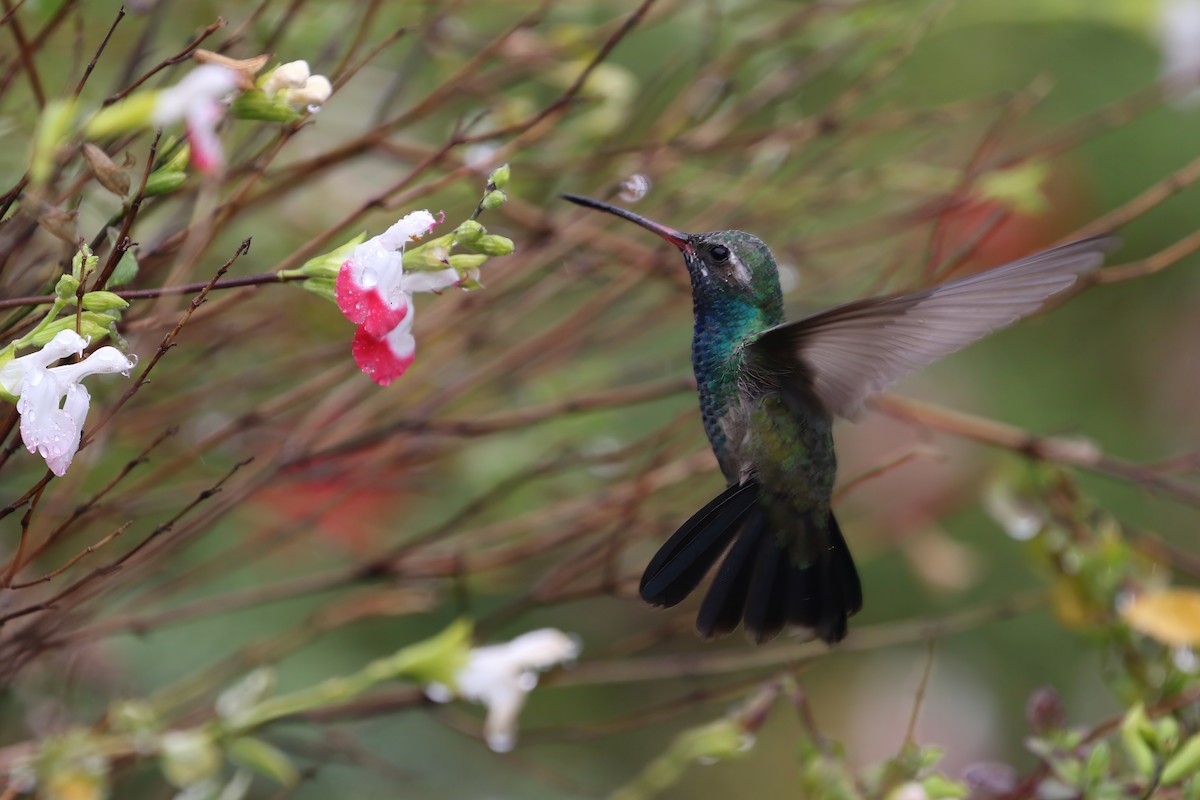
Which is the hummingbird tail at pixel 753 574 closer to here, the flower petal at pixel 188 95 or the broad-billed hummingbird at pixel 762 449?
the broad-billed hummingbird at pixel 762 449

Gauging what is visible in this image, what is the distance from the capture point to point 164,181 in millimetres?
1060

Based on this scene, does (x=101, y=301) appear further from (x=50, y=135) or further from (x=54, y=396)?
(x=50, y=135)

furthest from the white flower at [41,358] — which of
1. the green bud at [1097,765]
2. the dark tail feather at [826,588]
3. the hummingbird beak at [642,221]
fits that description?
the green bud at [1097,765]

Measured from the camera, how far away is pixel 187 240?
1.31 m

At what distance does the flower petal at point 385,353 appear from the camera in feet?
3.53

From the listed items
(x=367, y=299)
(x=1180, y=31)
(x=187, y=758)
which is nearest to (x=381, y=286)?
(x=367, y=299)

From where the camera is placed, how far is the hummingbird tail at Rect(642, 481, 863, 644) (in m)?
1.40

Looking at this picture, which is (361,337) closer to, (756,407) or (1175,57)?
(756,407)

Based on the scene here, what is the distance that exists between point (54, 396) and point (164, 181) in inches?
8.5

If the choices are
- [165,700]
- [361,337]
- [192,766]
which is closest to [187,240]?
[361,337]

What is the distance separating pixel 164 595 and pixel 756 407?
867 mm

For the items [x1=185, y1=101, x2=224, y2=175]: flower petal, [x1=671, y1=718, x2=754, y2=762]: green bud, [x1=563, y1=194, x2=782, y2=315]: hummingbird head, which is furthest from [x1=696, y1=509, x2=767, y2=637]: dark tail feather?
[x1=185, y1=101, x2=224, y2=175]: flower petal

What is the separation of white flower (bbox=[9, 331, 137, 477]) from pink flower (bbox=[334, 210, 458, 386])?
0.18 meters

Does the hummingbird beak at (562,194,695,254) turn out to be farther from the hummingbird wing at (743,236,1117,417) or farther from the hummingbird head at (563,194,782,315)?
the hummingbird wing at (743,236,1117,417)
